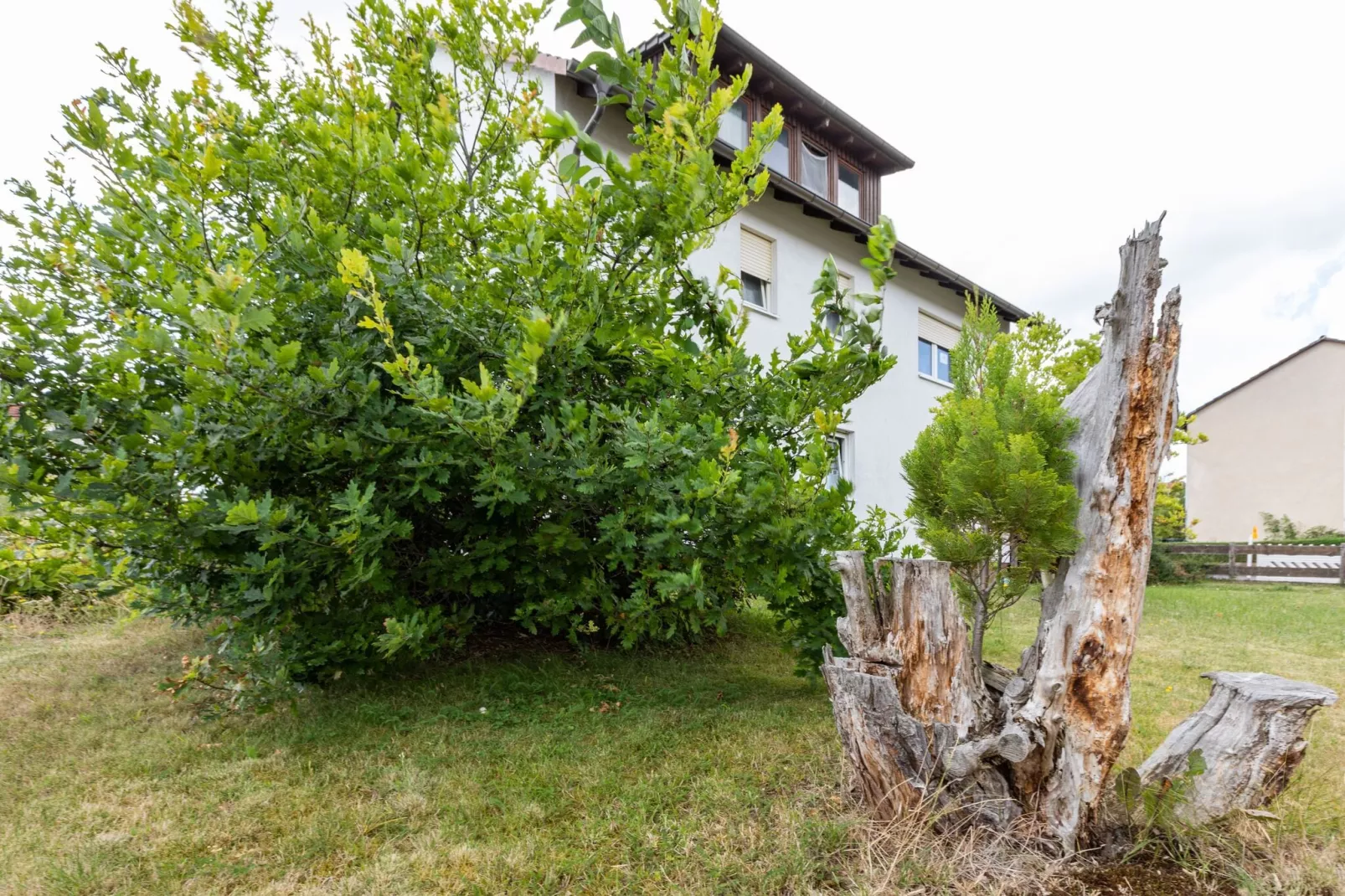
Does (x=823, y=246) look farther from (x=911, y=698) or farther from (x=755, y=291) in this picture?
(x=911, y=698)

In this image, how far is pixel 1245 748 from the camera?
2.43m

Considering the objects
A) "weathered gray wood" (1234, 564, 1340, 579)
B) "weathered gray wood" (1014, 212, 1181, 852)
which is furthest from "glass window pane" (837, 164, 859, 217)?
"weathered gray wood" (1234, 564, 1340, 579)

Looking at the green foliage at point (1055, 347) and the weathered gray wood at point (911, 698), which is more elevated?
the green foliage at point (1055, 347)

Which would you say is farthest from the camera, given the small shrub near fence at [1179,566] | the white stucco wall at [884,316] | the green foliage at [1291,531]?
the green foliage at [1291,531]

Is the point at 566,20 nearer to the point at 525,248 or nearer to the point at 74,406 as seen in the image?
the point at 525,248

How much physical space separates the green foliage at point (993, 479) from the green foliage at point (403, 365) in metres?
0.53

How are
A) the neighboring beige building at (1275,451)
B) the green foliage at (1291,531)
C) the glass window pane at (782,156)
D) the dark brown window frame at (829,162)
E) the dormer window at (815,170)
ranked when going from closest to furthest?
the dark brown window frame at (829,162), the glass window pane at (782,156), the dormer window at (815,170), the green foliage at (1291,531), the neighboring beige building at (1275,451)

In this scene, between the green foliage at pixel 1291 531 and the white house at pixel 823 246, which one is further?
the green foliage at pixel 1291 531

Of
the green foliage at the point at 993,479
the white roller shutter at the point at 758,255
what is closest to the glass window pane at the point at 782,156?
the white roller shutter at the point at 758,255

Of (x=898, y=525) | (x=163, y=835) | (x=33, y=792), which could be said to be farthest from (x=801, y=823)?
(x=33, y=792)

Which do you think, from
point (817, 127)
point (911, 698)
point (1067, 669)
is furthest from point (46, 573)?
point (817, 127)

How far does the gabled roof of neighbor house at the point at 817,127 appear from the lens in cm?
987

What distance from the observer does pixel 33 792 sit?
10.2 feet

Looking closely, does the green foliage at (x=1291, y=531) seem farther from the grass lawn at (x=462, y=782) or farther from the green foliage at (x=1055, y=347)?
the grass lawn at (x=462, y=782)
